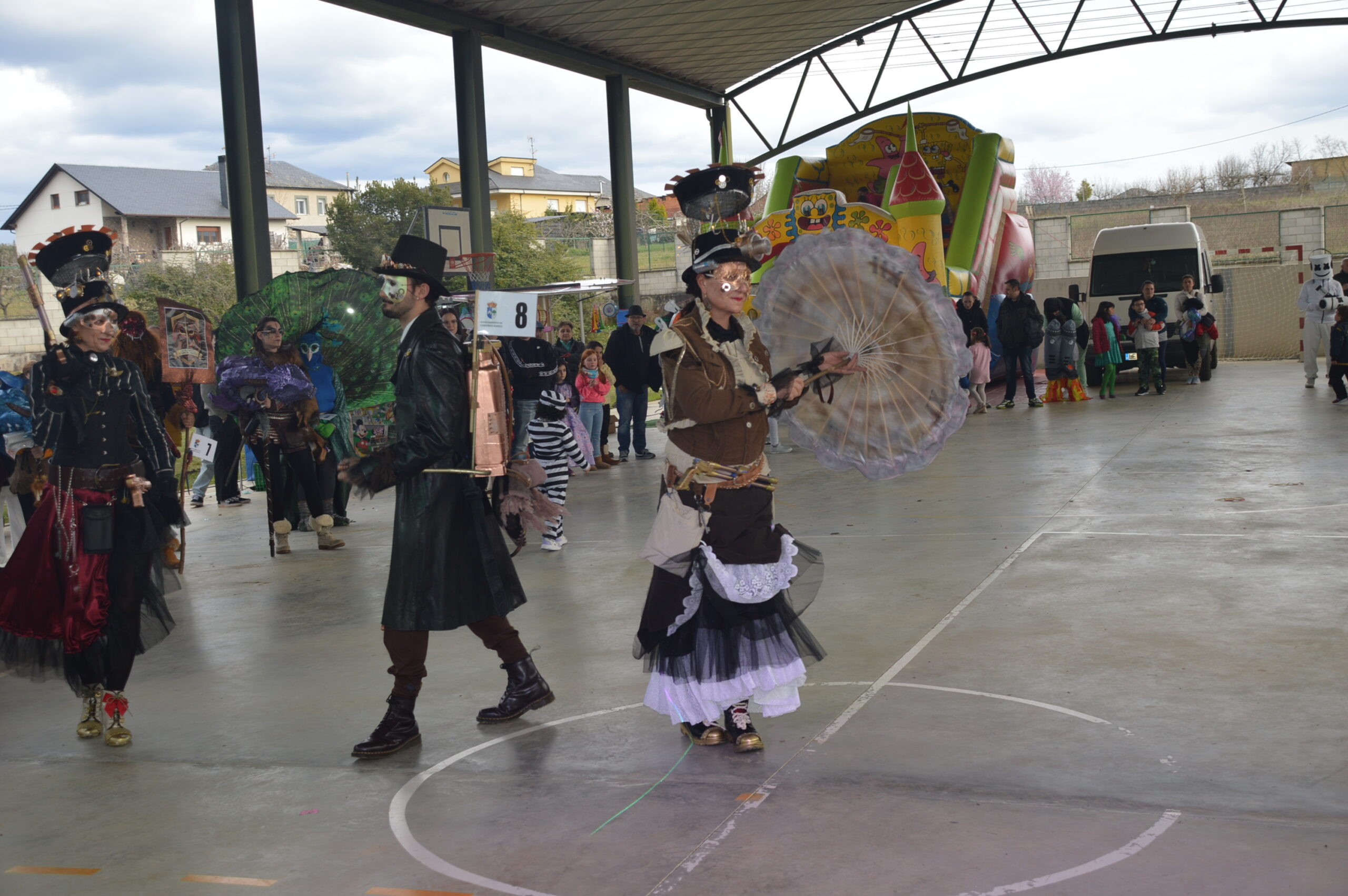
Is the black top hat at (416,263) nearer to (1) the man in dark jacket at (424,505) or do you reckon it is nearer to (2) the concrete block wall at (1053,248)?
(1) the man in dark jacket at (424,505)

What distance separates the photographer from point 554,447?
8781 mm

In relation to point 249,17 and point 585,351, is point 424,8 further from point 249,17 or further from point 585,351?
point 585,351

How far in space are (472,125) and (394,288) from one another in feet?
39.2

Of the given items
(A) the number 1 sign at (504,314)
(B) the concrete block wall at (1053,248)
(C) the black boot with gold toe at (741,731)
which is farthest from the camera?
(B) the concrete block wall at (1053,248)

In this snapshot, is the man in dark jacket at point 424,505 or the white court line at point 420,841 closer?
the white court line at point 420,841

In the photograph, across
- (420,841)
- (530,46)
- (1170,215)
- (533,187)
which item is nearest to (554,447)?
(420,841)

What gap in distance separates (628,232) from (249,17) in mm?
8716

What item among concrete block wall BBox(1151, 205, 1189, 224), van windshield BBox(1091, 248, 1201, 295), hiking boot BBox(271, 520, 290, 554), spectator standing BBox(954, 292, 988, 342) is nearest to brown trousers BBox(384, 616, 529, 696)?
hiking boot BBox(271, 520, 290, 554)

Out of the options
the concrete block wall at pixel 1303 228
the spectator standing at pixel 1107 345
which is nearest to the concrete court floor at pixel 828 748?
the spectator standing at pixel 1107 345

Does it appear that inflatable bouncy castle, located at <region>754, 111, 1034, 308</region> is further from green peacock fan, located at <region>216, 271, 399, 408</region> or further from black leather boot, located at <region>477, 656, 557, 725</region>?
black leather boot, located at <region>477, 656, 557, 725</region>

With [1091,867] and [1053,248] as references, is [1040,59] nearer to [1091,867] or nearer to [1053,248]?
[1053,248]

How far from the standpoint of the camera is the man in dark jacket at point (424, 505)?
4445mm

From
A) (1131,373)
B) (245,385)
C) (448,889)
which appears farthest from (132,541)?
(1131,373)

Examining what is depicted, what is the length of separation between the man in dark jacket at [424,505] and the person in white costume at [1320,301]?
14019mm
